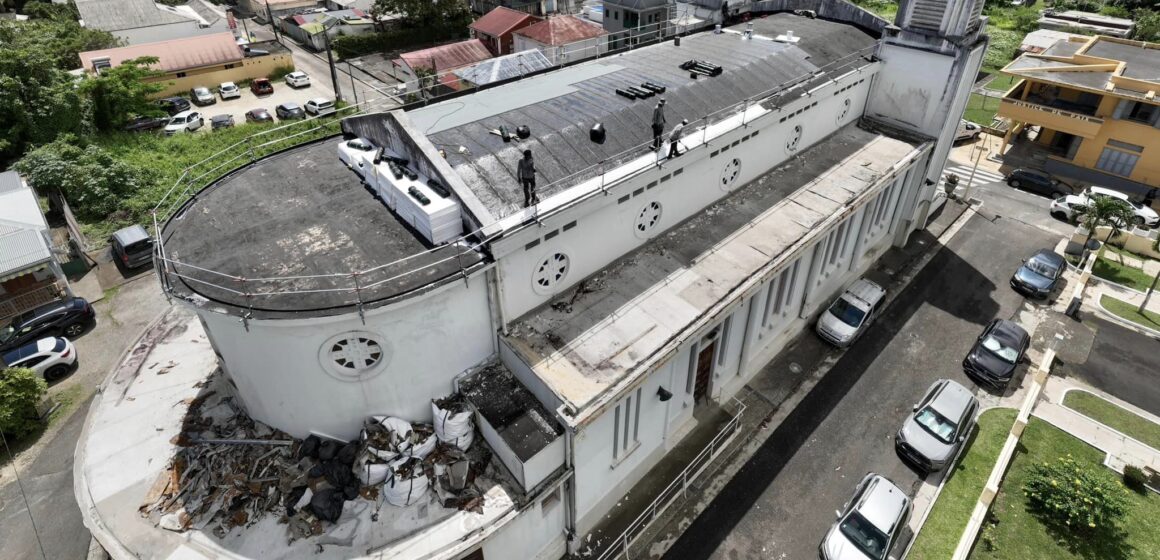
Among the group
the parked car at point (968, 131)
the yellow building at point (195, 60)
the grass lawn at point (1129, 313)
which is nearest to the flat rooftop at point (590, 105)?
the grass lawn at point (1129, 313)

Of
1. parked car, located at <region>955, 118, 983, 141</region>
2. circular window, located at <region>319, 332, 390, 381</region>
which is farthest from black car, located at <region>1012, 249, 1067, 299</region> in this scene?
circular window, located at <region>319, 332, 390, 381</region>

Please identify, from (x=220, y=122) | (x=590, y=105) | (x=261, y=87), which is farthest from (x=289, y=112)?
(x=590, y=105)

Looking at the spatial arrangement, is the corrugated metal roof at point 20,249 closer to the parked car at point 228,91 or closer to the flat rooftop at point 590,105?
the flat rooftop at point 590,105

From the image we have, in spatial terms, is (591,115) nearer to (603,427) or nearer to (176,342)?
(603,427)

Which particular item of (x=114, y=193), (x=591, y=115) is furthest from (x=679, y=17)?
(x=114, y=193)

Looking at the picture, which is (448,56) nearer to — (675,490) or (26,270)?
(26,270)

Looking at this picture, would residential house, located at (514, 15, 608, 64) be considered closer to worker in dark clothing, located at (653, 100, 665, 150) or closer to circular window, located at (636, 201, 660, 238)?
worker in dark clothing, located at (653, 100, 665, 150)
